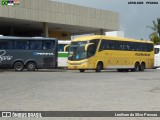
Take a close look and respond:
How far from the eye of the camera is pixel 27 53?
3256 cm

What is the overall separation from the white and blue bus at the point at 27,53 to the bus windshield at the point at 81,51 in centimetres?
219

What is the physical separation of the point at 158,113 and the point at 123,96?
12.2ft

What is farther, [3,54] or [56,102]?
[3,54]

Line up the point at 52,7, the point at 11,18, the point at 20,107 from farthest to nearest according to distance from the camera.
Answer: the point at 52,7
the point at 11,18
the point at 20,107

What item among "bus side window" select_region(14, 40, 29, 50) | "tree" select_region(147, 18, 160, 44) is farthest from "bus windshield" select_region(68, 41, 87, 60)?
"tree" select_region(147, 18, 160, 44)

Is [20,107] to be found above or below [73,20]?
below

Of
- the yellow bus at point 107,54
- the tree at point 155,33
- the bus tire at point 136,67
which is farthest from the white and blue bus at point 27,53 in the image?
the tree at point 155,33

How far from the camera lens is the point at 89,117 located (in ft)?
27.6

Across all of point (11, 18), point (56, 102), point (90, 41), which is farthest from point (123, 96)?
point (11, 18)

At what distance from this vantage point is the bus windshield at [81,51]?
3062cm

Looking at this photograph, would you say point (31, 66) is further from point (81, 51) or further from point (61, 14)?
point (61, 14)

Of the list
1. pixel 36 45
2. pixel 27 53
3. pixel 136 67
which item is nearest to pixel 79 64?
pixel 36 45

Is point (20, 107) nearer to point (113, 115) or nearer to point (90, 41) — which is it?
point (113, 115)

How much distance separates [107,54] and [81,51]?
2.45 metres
